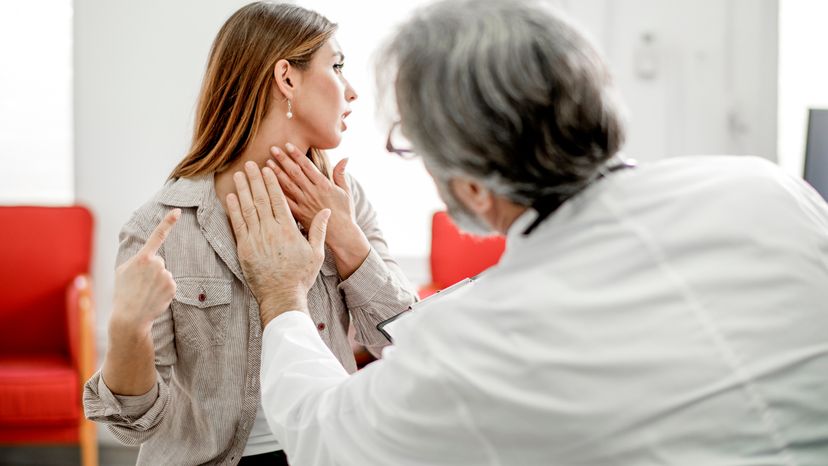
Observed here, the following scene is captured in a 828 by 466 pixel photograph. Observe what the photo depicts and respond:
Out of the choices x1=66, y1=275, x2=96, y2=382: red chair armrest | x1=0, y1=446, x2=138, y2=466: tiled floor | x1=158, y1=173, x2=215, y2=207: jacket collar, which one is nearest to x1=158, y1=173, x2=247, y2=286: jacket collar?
x1=158, y1=173, x2=215, y2=207: jacket collar

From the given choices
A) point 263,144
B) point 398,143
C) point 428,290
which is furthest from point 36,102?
point 398,143

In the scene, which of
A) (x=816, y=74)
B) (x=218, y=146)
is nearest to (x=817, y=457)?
(x=218, y=146)

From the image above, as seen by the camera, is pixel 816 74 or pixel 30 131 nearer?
pixel 816 74

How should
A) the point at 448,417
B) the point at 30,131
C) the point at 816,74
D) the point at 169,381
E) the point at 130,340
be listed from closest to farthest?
the point at 448,417 < the point at 130,340 < the point at 169,381 < the point at 816,74 < the point at 30,131

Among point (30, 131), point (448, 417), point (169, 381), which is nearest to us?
point (448, 417)

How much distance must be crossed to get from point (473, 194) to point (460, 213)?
5 centimetres

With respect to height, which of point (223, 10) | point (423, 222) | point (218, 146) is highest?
point (223, 10)

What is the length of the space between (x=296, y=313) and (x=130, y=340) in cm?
26

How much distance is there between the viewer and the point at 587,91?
0.99 meters

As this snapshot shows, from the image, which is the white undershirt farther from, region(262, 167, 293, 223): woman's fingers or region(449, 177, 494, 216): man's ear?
region(449, 177, 494, 216): man's ear

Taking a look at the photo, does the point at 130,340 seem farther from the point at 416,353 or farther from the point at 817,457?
Result: the point at 817,457

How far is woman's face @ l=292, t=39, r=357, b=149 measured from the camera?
159cm

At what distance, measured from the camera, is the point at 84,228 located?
3506 mm

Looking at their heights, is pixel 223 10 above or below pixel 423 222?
above
